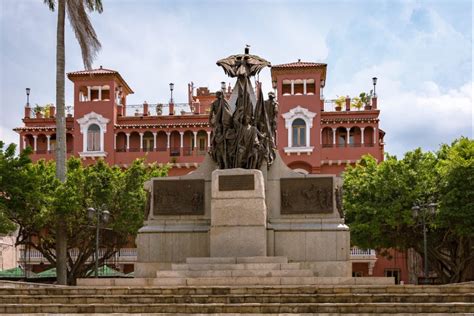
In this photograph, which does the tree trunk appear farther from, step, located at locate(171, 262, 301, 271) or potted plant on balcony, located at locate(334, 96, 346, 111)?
potted plant on balcony, located at locate(334, 96, 346, 111)

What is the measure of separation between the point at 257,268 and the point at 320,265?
250 cm

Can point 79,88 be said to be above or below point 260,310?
above

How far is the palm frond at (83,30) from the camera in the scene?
35156 millimetres

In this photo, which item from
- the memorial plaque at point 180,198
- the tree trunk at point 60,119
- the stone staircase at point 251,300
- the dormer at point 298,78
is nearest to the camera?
the stone staircase at point 251,300

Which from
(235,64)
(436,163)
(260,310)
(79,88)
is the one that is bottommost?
(260,310)

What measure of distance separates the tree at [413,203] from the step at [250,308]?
71.6 ft

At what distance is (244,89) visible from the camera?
920 inches

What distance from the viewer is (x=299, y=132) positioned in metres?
60.6

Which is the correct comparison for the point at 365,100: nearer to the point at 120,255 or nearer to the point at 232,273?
the point at 120,255

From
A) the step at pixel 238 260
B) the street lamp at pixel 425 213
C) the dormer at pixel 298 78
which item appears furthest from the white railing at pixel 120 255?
the step at pixel 238 260

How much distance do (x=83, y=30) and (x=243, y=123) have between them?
15.1 meters

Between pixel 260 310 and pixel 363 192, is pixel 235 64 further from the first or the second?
pixel 363 192

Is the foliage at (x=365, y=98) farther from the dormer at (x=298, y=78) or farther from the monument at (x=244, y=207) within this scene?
the monument at (x=244, y=207)

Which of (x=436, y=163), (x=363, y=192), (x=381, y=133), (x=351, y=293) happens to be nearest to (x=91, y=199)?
(x=363, y=192)
